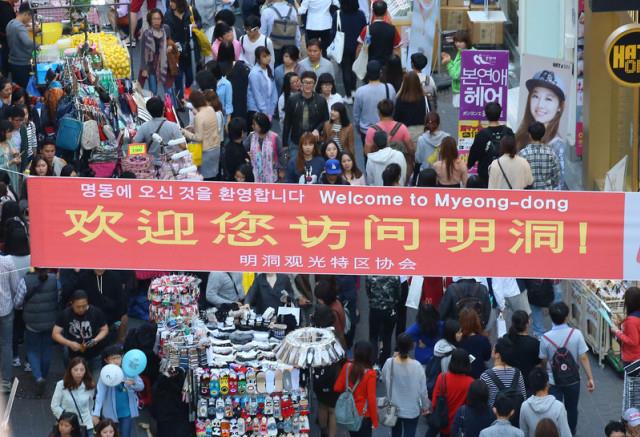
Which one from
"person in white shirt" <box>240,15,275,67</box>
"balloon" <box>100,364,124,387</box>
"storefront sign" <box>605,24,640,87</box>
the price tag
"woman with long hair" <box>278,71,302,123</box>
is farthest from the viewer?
"person in white shirt" <box>240,15,275,67</box>

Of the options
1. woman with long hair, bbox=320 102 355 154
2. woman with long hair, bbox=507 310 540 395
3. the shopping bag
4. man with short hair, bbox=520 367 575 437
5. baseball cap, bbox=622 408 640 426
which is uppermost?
woman with long hair, bbox=320 102 355 154

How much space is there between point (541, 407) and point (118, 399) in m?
→ 3.62

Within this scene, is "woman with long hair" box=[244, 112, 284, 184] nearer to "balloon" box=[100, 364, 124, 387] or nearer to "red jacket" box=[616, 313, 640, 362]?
"balloon" box=[100, 364, 124, 387]

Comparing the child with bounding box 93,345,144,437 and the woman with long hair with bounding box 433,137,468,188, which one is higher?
the woman with long hair with bounding box 433,137,468,188

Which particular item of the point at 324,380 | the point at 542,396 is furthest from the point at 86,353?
the point at 542,396

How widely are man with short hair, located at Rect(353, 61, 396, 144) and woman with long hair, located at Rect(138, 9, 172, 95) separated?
3117 mm

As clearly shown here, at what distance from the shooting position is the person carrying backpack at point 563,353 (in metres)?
13.6

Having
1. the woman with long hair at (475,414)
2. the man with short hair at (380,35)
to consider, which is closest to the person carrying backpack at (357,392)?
the woman with long hair at (475,414)

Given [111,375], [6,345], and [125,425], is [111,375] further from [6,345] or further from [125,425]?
[6,345]

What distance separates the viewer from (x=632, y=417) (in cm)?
1321

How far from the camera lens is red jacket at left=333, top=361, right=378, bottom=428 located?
13328 millimetres

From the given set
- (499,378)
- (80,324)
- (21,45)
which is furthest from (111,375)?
(21,45)

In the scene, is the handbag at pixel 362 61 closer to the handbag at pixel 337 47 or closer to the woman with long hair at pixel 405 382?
the handbag at pixel 337 47

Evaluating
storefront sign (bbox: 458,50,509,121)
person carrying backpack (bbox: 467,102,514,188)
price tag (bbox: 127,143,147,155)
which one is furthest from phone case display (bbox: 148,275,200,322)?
storefront sign (bbox: 458,50,509,121)
